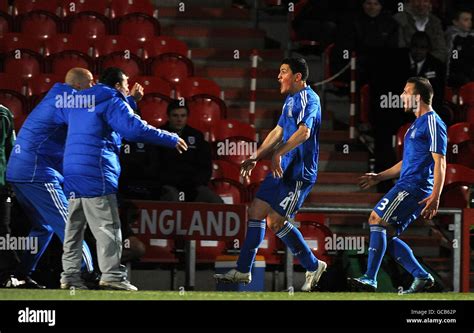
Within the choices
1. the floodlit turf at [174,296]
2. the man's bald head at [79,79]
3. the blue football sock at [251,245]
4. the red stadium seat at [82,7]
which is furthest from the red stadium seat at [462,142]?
the man's bald head at [79,79]

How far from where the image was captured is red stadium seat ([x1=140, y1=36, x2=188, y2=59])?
48.9 feet

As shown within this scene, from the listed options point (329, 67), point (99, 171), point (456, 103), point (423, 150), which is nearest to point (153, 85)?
point (329, 67)

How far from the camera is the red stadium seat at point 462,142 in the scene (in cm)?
1412

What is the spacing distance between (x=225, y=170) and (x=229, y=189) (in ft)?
1.58

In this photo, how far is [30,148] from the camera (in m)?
11.0

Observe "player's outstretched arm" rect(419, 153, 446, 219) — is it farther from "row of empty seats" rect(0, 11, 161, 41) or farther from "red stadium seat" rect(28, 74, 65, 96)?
"row of empty seats" rect(0, 11, 161, 41)

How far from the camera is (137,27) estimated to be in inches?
594

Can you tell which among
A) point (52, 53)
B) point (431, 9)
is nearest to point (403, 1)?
point (431, 9)

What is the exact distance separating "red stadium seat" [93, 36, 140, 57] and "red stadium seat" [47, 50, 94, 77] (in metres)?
0.39

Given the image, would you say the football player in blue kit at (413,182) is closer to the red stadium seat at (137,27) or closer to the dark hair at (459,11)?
the red stadium seat at (137,27)

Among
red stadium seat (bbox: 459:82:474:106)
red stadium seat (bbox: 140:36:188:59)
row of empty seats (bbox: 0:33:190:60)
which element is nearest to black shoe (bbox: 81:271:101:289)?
row of empty seats (bbox: 0:33:190:60)
